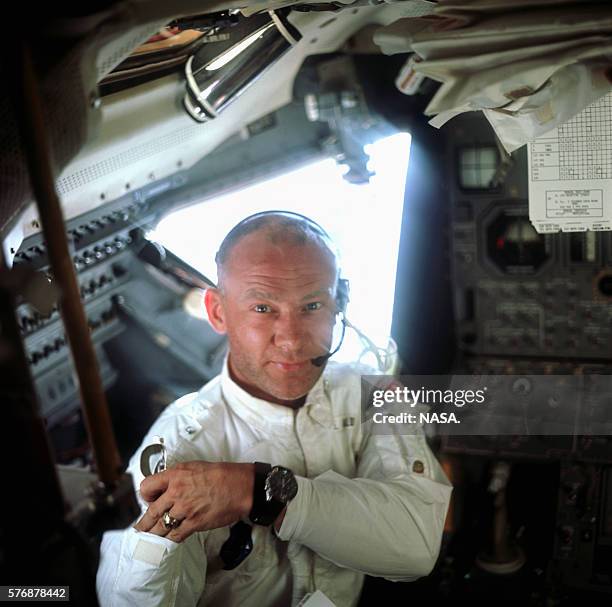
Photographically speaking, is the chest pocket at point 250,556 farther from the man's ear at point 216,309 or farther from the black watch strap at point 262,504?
the man's ear at point 216,309

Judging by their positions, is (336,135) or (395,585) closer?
(395,585)

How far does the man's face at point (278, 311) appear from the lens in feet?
7.49

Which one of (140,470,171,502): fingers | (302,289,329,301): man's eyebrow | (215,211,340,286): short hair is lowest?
(140,470,171,502): fingers

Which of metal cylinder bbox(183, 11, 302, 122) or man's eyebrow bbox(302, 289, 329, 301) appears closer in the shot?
man's eyebrow bbox(302, 289, 329, 301)

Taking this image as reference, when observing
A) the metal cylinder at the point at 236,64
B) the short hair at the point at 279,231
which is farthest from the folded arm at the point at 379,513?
the metal cylinder at the point at 236,64

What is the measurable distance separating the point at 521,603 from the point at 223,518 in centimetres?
132

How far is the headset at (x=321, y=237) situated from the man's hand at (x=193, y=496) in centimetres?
45

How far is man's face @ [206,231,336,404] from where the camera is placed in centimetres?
228

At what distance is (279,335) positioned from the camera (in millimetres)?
2287

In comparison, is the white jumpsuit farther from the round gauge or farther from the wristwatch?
the round gauge

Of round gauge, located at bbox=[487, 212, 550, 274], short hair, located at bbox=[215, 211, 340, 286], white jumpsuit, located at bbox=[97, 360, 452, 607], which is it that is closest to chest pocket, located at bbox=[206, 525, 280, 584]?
white jumpsuit, located at bbox=[97, 360, 452, 607]

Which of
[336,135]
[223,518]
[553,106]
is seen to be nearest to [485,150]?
[336,135]

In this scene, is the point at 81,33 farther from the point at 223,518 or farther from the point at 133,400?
the point at 133,400

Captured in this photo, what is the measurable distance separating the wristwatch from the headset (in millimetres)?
360
